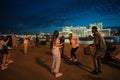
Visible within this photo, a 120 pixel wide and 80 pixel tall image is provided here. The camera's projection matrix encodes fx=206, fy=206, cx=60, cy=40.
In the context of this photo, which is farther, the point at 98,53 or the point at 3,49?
the point at 3,49

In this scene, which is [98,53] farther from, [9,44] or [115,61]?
[9,44]

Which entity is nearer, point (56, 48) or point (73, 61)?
point (56, 48)

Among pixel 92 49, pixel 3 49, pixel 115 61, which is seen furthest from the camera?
pixel 92 49

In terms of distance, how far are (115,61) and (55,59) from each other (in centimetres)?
470

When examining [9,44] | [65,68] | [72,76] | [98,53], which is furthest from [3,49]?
[98,53]

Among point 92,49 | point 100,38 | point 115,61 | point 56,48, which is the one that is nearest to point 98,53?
point 100,38

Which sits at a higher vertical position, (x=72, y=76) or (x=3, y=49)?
(x=3, y=49)

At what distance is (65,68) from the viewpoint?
11.3 m

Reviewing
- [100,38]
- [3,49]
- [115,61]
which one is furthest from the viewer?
[115,61]

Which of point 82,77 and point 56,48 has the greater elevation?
point 56,48

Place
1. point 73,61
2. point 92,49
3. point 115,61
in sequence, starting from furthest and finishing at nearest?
point 92,49 → point 73,61 → point 115,61

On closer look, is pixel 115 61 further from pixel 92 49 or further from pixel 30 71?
pixel 30 71

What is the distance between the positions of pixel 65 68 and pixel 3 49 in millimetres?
3646

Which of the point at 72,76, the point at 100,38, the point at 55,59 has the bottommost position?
the point at 72,76
